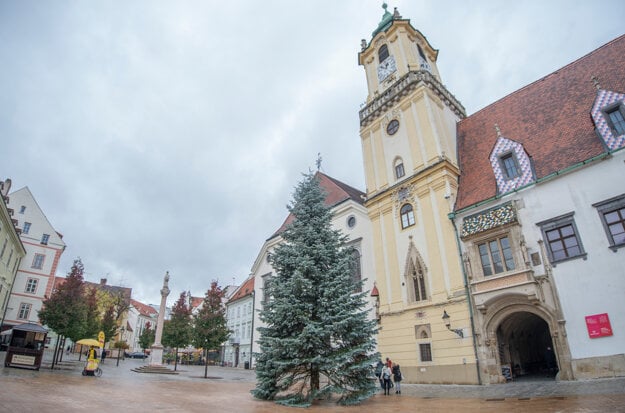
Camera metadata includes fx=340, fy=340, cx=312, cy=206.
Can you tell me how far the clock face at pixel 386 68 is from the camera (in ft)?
87.1

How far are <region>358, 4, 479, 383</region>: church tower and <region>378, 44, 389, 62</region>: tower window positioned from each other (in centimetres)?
22

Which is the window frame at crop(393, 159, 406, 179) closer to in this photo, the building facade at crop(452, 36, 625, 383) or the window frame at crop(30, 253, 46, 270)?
the building facade at crop(452, 36, 625, 383)

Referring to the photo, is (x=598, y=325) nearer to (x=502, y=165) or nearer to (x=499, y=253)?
(x=499, y=253)

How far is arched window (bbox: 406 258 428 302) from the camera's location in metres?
19.2

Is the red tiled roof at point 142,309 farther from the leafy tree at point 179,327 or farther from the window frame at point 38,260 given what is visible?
the leafy tree at point 179,327

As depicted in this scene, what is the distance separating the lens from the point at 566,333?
1373 cm

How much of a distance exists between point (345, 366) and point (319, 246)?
163 inches

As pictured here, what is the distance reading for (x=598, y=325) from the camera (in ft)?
42.5

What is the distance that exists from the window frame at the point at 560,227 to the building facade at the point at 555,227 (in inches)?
1.4

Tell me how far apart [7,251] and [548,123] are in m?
41.7

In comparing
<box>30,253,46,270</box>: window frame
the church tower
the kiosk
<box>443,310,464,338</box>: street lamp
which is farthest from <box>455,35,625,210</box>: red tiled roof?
<box>30,253,46,270</box>: window frame

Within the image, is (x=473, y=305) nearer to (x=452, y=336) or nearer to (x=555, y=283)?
(x=452, y=336)

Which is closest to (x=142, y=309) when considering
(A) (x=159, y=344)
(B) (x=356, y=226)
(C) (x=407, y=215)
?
(A) (x=159, y=344)

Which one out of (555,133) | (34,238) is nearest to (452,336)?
(555,133)
